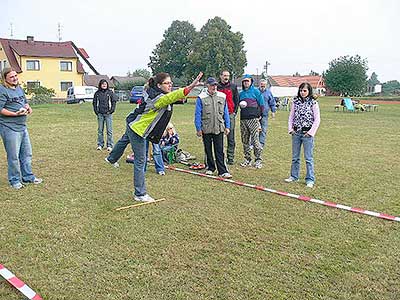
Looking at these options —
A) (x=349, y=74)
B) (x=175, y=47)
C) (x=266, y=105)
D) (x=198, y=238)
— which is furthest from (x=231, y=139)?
(x=349, y=74)

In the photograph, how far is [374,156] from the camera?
31.3 ft

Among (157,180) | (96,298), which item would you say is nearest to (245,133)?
(157,180)

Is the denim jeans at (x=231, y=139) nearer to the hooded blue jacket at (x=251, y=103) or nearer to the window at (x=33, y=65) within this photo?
the hooded blue jacket at (x=251, y=103)

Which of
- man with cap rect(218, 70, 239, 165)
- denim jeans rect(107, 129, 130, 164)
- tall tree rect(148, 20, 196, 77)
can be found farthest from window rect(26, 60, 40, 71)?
man with cap rect(218, 70, 239, 165)

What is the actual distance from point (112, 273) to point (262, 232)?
1.75 m

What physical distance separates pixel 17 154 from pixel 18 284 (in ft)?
11.0

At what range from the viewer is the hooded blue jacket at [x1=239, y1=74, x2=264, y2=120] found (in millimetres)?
7899

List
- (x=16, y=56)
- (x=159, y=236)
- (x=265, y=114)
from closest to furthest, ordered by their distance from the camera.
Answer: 1. (x=159, y=236)
2. (x=265, y=114)
3. (x=16, y=56)

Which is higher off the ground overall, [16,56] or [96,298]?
[16,56]

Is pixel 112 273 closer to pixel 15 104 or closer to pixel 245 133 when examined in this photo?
pixel 15 104

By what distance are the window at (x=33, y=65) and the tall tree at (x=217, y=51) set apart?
16555 mm

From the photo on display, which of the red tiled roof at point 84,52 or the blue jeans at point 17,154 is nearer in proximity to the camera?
the blue jeans at point 17,154

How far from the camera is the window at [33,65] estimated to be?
43.5 meters

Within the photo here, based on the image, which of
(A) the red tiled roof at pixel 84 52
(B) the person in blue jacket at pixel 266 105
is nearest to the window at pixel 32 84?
(A) the red tiled roof at pixel 84 52
